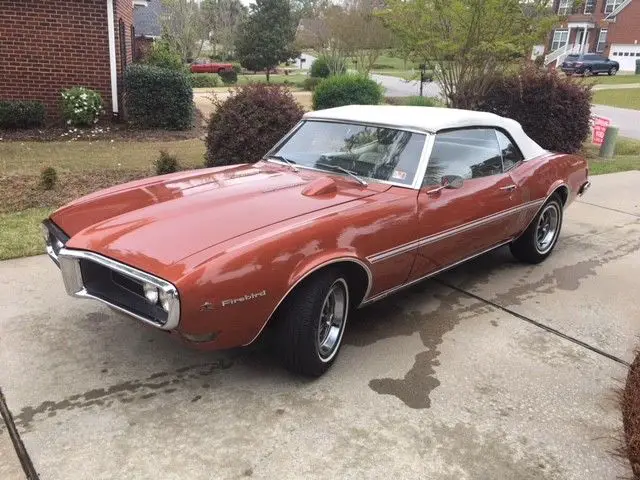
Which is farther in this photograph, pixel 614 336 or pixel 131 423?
pixel 614 336

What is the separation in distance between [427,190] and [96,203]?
2086 mm

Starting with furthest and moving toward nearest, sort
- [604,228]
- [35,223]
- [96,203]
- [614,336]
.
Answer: [604,228], [35,223], [614,336], [96,203]

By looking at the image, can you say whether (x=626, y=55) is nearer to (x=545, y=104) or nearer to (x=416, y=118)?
(x=545, y=104)

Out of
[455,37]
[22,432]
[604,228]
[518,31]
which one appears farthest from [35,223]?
[518,31]

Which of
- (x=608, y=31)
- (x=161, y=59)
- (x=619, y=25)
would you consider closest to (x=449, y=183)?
(x=161, y=59)

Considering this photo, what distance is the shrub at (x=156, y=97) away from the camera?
11.5 m

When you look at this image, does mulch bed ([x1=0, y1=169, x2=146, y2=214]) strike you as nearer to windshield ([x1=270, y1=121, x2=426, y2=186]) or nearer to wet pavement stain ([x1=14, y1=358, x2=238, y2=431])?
windshield ([x1=270, y1=121, x2=426, y2=186])

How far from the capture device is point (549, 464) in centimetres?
267

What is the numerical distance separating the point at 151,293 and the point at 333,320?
43.7 inches

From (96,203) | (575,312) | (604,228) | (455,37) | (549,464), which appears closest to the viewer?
(549,464)

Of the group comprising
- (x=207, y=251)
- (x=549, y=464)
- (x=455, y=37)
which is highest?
(x=455, y=37)

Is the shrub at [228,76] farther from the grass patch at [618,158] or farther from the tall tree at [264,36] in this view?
the grass patch at [618,158]

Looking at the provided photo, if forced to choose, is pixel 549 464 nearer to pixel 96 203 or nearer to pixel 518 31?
pixel 96 203

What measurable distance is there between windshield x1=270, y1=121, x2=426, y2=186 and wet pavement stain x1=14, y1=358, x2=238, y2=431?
1.55 meters
